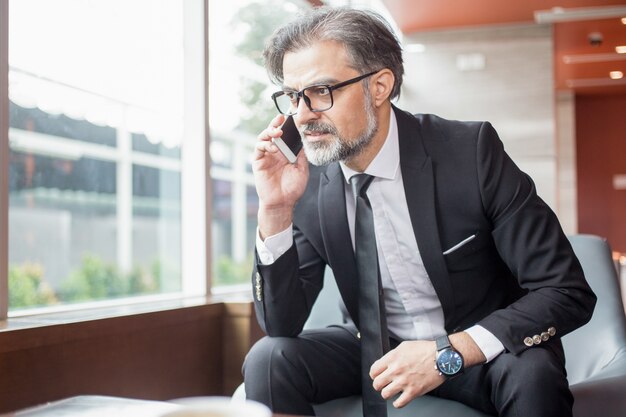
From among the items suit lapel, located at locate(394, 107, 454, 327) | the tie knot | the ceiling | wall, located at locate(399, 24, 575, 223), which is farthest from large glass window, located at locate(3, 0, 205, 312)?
wall, located at locate(399, 24, 575, 223)

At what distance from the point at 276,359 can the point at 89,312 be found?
889 mm

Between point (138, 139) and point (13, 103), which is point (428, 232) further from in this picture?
point (138, 139)

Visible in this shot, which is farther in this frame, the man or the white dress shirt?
the white dress shirt

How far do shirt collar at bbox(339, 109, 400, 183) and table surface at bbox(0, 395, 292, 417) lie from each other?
2.92ft

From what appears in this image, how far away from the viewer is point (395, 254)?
1.75 metres

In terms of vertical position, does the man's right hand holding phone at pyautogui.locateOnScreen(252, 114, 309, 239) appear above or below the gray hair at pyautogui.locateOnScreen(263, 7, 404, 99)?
below

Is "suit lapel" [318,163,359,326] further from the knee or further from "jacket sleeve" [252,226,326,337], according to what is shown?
the knee

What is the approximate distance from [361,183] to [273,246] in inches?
10.9

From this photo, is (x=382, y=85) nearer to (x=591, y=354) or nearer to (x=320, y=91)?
(x=320, y=91)

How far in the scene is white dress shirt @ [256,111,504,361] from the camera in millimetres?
1730

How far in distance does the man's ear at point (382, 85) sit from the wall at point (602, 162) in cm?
1047

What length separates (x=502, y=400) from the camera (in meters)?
1.46

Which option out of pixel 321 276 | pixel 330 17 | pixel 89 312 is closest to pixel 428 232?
Answer: pixel 321 276

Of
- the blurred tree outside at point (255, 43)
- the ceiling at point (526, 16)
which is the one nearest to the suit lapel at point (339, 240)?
the blurred tree outside at point (255, 43)
